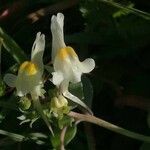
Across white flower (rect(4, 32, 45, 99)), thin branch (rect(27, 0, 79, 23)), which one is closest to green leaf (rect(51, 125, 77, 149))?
white flower (rect(4, 32, 45, 99))

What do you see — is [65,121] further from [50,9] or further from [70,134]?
[50,9]

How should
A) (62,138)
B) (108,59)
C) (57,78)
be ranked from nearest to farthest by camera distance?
(57,78), (62,138), (108,59)

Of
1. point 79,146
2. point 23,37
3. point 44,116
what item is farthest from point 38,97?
point 23,37

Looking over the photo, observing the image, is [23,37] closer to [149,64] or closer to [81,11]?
[81,11]

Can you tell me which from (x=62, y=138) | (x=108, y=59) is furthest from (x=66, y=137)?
(x=108, y=59)

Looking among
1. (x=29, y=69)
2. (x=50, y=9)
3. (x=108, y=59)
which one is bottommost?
(x=108, y=59)
